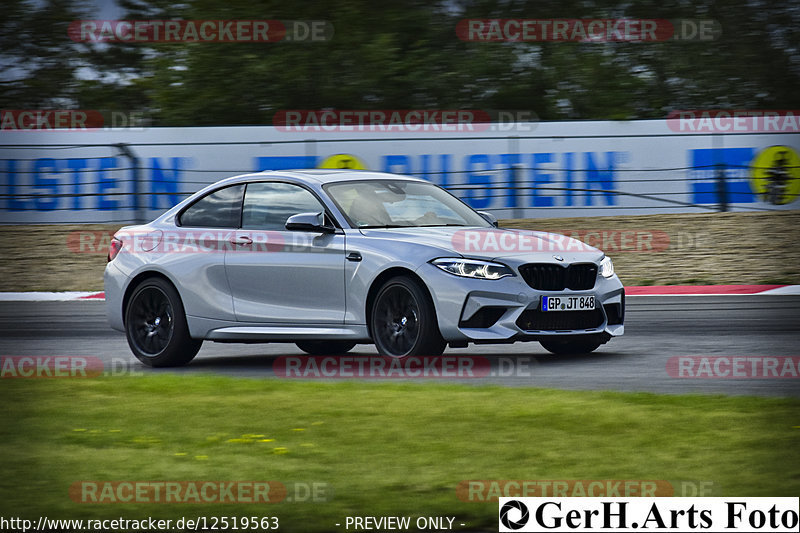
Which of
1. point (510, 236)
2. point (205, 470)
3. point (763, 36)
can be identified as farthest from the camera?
point (763, 36)

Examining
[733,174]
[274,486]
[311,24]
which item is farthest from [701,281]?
[274,486]

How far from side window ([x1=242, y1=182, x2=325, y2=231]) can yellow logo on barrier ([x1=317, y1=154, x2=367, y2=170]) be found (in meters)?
11.6

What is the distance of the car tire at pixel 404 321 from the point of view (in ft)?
31.7

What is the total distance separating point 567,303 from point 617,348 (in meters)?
1.47

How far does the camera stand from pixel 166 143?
23234mm

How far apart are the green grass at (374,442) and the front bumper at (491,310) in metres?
0.86

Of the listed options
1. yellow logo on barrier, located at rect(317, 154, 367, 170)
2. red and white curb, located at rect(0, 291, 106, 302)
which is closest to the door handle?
red and white curb, located at rect(0, 291, 106, 302)

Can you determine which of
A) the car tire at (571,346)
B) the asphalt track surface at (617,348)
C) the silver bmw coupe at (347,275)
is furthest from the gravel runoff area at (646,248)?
the silver bmw coupe at (347,275)

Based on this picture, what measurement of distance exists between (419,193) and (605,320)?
5.92 ft

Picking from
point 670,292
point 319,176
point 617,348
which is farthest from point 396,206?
point 670,292

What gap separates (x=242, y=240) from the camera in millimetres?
10609

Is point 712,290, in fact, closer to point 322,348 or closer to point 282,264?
point 322,348

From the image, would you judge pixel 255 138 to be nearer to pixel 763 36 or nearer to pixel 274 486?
pixel 763 36

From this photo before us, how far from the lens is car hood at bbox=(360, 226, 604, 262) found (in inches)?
389
